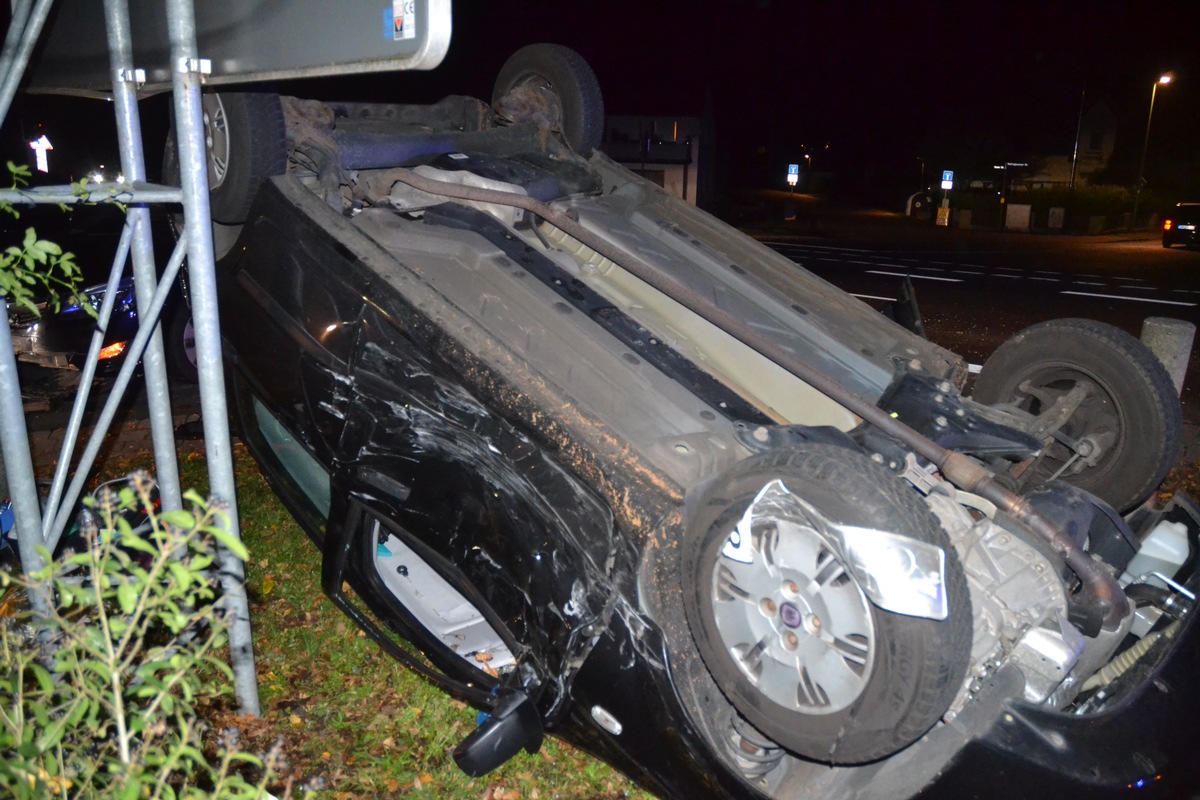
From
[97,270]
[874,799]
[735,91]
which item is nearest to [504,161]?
[874,799]

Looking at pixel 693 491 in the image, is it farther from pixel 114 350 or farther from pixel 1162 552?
pixel 114 350

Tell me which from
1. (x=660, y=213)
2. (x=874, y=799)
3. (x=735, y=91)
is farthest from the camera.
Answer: (x=735, y=91)

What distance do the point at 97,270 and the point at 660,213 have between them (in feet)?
15.2

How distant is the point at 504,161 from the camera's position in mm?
3857

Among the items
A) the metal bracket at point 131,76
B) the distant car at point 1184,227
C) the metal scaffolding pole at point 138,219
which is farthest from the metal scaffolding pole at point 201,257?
the distant car at point 1184,227

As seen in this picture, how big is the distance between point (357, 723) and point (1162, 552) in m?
2.80

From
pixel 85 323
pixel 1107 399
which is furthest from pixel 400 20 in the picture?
pixel 85 323

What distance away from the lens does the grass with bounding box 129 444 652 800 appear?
298 cm

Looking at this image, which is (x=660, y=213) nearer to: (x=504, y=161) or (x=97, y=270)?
(x=504, y=161)

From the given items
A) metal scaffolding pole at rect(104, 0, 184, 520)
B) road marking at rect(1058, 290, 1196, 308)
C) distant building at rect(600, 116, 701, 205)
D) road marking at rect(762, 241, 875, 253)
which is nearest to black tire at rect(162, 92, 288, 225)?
metal scaffolding pole at rect(104, 0, 184, 520)

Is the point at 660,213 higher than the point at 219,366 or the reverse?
higher

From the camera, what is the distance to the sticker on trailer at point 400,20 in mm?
1881

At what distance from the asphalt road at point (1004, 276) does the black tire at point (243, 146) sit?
6.50m

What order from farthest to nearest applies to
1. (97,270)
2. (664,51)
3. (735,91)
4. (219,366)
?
(735,91), (664,51), (97,270), (219,366)
